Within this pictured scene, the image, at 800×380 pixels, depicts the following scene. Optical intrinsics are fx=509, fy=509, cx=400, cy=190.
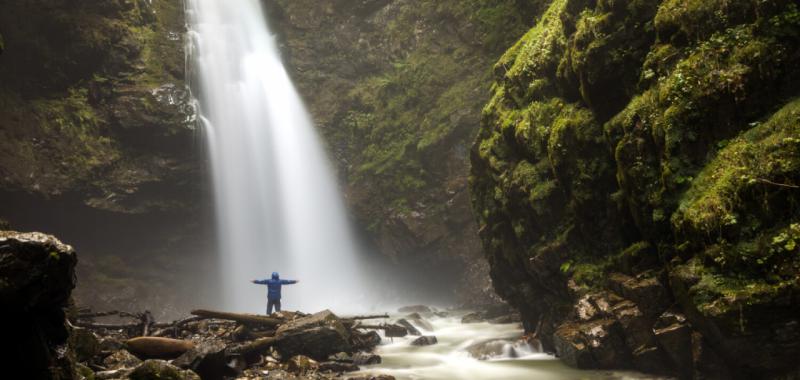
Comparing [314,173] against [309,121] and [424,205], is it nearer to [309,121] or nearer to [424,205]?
[309,121]

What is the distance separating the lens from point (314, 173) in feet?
87.9

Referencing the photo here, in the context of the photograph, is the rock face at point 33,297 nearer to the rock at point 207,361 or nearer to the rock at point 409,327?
the rock at point 207,361

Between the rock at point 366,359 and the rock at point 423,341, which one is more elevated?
the rock at point 423,341

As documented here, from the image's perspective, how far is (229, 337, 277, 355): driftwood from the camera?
1034 centimetres

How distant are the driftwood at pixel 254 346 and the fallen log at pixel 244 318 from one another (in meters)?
1.41

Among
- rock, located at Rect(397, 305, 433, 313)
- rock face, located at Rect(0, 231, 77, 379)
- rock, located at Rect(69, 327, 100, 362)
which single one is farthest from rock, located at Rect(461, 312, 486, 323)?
rock face, located at Rect(0, 231, 77, 379)

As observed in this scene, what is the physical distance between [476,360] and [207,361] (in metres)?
5.83

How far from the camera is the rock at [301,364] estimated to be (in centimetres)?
1005

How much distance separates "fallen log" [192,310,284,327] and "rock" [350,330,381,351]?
186cm

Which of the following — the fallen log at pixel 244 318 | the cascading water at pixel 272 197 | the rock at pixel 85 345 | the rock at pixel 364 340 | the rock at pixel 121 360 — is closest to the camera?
the rock at pixel 85 345

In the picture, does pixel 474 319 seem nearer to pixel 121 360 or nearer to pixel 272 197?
pixel 121 360

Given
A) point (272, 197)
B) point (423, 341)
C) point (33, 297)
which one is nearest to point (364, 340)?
point (423, 341)

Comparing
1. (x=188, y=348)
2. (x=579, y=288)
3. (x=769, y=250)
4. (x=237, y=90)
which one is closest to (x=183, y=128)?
(x=237, y=90)

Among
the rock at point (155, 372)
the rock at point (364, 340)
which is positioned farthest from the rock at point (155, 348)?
the rock at point (364, 340)
